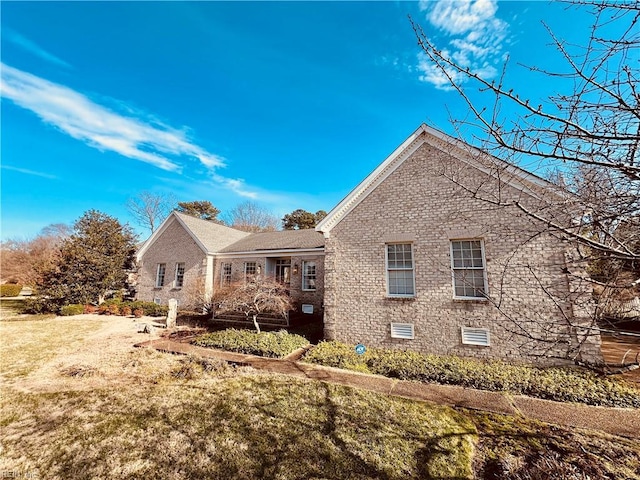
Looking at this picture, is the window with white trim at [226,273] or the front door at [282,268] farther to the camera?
the window with white trim at [226,273]

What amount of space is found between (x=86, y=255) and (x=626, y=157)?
25640 millimetres

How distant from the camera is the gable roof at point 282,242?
16.5 m

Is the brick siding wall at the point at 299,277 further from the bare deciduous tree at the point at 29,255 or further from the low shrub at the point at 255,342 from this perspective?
the bare deciduous tree at the point at 29,255

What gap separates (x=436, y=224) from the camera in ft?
29.0

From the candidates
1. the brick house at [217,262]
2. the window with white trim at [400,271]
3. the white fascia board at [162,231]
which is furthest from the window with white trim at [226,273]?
the window with white trim at [400,271]

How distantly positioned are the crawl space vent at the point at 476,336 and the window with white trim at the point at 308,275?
8874mm

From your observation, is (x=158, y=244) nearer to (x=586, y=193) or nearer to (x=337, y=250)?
(x=337, y=250)

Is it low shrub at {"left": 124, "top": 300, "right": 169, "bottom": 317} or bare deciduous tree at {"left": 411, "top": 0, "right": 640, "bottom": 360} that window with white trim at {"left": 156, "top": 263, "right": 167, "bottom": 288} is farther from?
bare deciduous tree at {"left": 411, "top": 0, "right": 640, "bottom": 360}

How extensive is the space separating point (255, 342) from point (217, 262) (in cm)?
1119

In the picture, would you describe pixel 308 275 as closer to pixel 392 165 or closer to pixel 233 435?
pixel 392 165

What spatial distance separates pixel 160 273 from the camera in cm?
2062

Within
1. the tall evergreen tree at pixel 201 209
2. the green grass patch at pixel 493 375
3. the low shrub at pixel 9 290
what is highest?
the tall evergreen tree at pixel 201 209

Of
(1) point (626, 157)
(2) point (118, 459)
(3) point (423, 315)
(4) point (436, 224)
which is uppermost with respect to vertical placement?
(4) point (436, 224)

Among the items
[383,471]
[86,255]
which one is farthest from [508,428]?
[86,255]
